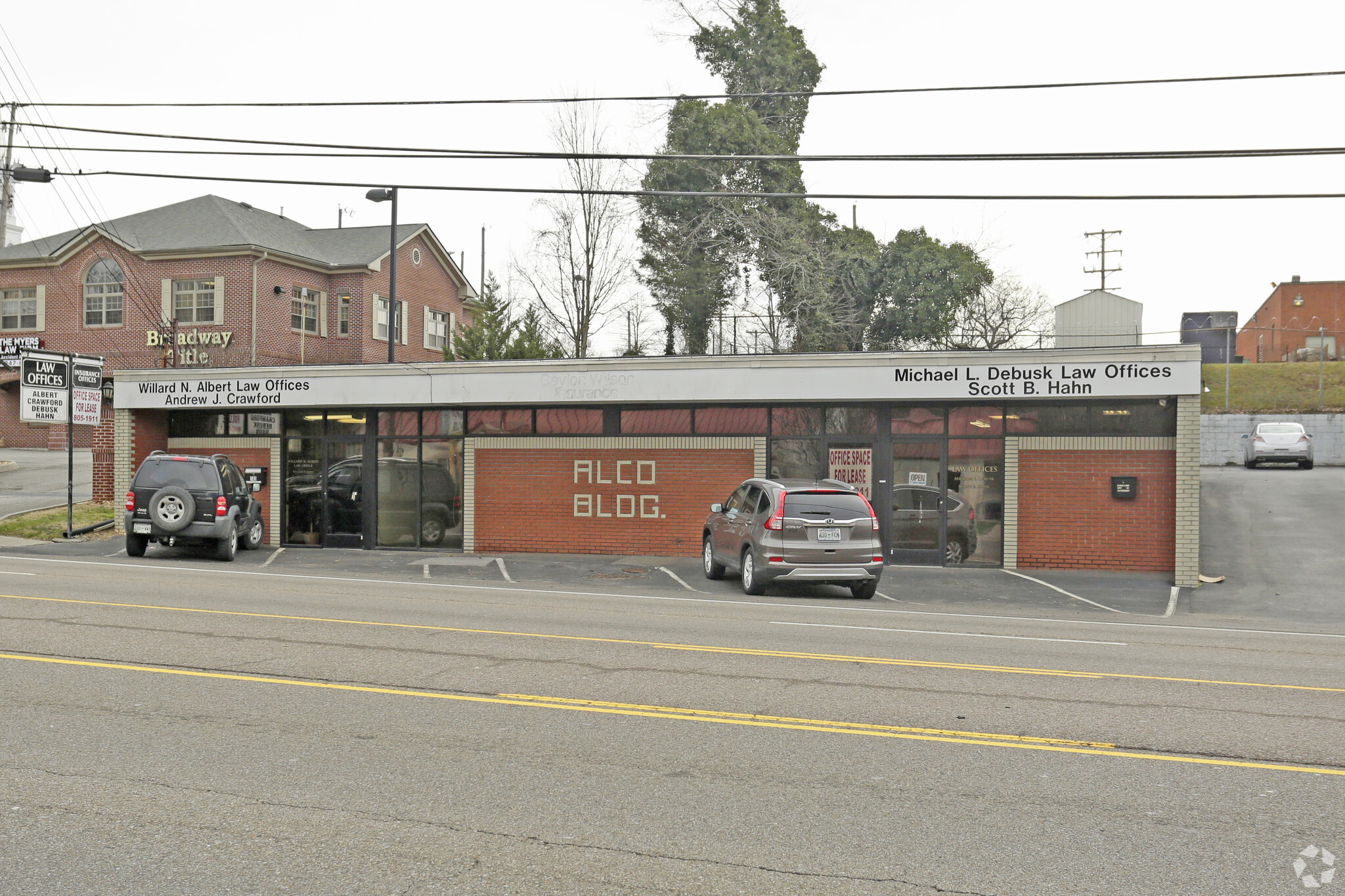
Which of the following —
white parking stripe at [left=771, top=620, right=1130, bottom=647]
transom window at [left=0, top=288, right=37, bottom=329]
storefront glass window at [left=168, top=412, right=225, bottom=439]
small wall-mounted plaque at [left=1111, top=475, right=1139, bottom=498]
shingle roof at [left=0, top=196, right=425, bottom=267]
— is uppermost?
shingle roof at [left=0, top=196, right=425, bottom=267]

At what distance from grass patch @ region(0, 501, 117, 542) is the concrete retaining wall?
39930 millimetres

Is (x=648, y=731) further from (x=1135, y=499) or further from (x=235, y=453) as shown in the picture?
(x=235, y=453)

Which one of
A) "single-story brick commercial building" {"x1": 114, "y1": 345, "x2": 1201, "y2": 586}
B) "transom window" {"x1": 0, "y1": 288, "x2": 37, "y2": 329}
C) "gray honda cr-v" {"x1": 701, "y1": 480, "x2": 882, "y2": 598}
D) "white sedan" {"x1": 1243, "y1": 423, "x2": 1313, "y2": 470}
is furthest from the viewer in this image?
"transom window" {"x1": 0, "y1": 288, "x2": 37, "y2": 329}

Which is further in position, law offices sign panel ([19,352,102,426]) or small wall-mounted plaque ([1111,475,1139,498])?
law offices sign panel ([19,352,102,426])

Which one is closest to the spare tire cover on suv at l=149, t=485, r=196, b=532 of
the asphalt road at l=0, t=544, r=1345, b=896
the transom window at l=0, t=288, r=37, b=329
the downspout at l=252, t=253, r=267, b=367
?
the asphalt road at l=0, t=544, r=1345, b=896

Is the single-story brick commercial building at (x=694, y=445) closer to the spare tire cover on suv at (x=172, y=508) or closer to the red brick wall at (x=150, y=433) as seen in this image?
the red brick wall at (x=150, y=433)

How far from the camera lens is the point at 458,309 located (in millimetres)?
50531

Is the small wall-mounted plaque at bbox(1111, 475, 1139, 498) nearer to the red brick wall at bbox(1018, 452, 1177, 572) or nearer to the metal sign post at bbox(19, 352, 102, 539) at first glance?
the red brick wall at bbox(1018, 452, 1177, 572)

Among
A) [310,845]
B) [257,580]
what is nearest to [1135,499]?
[257,580]

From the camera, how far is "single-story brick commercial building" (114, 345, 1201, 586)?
19609 mm

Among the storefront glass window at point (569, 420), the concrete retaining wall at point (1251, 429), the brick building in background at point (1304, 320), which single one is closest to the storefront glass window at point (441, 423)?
the storefront glass window at point (569, 420)

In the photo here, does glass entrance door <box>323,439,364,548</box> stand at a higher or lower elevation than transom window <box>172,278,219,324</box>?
lower

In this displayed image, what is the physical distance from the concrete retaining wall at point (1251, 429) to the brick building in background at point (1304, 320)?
31.5 m

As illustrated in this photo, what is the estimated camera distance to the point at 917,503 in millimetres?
20516
